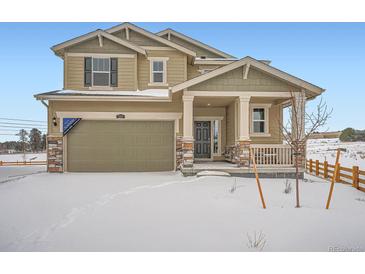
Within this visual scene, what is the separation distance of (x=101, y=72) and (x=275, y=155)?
27.9 ft

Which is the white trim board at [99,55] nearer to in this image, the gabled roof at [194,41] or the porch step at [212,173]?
the gabled roof at [194,41]

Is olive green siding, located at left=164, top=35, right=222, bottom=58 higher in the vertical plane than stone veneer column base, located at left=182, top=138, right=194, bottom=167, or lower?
higher

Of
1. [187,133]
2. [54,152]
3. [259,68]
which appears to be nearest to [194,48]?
[259,68]

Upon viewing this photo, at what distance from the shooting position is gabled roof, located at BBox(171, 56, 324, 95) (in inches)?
415

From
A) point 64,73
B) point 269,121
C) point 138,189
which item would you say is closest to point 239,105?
point 269,121

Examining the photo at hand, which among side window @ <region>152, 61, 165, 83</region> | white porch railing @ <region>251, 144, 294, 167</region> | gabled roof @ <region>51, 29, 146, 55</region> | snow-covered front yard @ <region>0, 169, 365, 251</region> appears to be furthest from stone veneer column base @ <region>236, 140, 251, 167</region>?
gabled roof @ <region>51, 29, 146, 55</region>

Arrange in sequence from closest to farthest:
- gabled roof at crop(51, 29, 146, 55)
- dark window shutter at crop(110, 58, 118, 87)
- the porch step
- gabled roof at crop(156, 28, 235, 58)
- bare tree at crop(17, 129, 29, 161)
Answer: the porch step → gabled roof at crop(51, 29, 146, 55) → dark window shutter at crop(110, 58, 118, 87) → gabled roof at crop(156, 28, 235, 58) → bare tree at crop(17, 129, 29, 161)

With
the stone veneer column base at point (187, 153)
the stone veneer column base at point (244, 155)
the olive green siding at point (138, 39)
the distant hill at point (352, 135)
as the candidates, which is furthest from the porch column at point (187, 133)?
the distant hill at point (352, 135)

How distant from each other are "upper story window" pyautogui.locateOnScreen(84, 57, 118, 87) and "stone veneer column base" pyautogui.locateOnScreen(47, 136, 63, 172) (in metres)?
2.81

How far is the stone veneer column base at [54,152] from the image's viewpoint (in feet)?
39.5

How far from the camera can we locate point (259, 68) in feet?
35.3

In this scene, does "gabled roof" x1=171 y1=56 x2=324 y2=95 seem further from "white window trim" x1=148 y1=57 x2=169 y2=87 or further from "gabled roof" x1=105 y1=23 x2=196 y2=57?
"gabled roof" x1=105 y1=23 x2=196 y2=57

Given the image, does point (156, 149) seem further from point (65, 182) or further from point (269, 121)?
point (269, 121)

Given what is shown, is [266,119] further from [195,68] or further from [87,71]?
[87,71]
